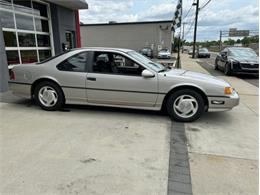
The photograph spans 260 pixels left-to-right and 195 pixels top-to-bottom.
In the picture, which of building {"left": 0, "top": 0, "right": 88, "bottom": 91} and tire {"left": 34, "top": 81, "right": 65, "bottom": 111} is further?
building {"left": 0, "top": 0, "right": 88, "bottom": 91}

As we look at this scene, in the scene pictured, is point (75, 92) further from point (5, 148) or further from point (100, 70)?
point (5, 148)

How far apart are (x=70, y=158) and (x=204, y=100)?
8.91ft

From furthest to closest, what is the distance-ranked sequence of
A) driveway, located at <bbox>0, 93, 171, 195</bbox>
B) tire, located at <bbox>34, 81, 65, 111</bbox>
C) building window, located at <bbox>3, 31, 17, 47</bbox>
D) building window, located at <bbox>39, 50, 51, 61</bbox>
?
building window, located at <bbox>39, 50, 51, 61</bbox>, building window, located at <bbox>3, 31, 17, 47</bbox>, tire, located at <bbox>34, 81, 65, 111</bbox>, driveway, located at <bbox>0, 93, 171, 195</bbox>

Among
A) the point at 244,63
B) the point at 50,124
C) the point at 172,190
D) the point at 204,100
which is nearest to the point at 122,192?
the point at 172,190

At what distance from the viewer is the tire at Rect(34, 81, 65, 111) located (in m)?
4.69

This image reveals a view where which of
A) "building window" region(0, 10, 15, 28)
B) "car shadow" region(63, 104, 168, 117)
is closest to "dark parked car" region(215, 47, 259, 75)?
"car shadow" region(63, 104, 168, 117)

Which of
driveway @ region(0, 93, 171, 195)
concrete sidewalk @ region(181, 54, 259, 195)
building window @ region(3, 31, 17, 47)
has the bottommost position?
concrete sidewalk @ region(181, 54, 259, 195)

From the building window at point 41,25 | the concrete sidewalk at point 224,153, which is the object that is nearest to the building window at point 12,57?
the building window at point 41,25

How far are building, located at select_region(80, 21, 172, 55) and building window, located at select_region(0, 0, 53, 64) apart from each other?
78.5 ft

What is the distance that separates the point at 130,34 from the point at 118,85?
2997 cm

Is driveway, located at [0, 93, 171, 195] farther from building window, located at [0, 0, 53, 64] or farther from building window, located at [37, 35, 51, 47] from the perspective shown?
building window, located at [37, 35, 51, 47]

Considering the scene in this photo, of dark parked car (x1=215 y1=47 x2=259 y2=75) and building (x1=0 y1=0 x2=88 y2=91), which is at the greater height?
building (x1=0 y1=0 x2=88 y2=91)

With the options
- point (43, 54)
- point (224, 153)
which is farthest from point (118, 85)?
point (43, 54)

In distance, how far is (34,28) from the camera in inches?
344
